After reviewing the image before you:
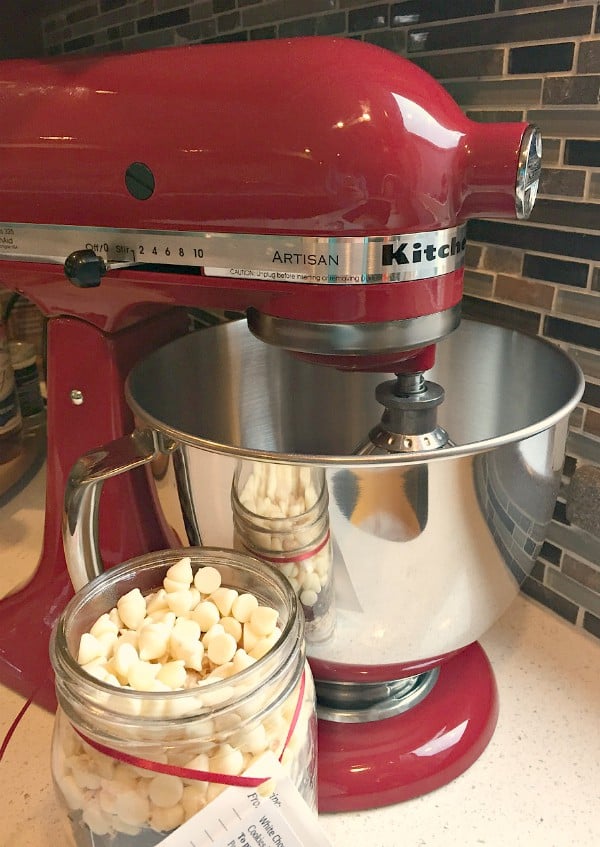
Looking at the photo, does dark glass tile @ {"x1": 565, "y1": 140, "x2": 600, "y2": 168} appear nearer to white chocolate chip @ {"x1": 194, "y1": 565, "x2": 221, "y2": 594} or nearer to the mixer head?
the mixer head

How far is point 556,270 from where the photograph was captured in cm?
60

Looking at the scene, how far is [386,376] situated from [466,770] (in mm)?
350

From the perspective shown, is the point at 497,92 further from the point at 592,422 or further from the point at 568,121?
the point at 592,422

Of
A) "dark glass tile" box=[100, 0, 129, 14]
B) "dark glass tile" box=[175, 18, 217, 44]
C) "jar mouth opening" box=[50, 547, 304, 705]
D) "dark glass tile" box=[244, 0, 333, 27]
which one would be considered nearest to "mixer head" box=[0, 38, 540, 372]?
"jar mouth opening" box=[50, 547, 304, 705]

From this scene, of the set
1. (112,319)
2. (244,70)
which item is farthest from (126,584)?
(244,70)

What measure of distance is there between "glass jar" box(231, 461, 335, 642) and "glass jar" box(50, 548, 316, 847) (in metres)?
0.03

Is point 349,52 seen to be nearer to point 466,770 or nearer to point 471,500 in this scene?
point 471,500

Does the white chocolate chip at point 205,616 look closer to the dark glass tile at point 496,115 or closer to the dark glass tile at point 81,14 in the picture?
the dark glass tile at point 496,115

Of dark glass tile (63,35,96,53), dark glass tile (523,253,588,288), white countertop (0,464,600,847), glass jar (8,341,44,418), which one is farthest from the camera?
dark glass tile (63,35,96,53)

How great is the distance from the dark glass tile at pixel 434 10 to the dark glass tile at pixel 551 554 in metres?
0.46

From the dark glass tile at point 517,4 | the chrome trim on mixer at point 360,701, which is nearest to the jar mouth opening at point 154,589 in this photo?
the chrome trim on mixer at point 360,701

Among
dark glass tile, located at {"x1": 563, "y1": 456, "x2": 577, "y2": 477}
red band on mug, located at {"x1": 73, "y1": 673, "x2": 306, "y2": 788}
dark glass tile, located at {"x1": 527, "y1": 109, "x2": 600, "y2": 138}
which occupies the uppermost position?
dark glass tile, located at {"x1": 527, "y1": 109, "x2": 600, "y2": 138}

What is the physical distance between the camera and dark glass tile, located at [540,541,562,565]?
67 centimetres

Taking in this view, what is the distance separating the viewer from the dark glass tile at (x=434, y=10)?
0.59m
